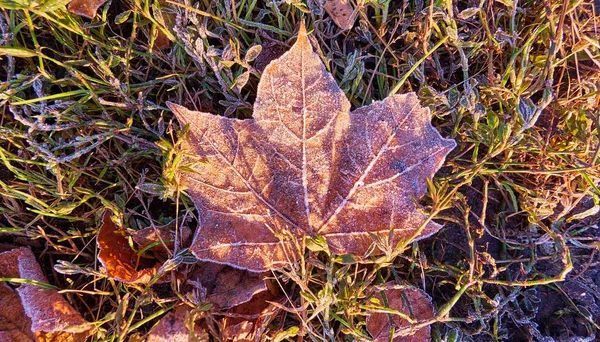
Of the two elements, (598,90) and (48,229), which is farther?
(48,229)

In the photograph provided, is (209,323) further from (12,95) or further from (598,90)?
(598,90)

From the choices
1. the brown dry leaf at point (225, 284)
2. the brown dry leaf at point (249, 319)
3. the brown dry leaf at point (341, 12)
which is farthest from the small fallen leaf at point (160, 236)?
the brown dry leaf at point (341, 12)

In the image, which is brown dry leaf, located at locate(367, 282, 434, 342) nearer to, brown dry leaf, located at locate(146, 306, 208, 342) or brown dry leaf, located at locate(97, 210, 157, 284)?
brown dry leaf, located at locate(146, 306, 208, 342)

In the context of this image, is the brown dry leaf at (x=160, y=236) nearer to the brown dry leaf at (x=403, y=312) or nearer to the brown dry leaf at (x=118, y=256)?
the brown dry leaf at (x=118, y=256)

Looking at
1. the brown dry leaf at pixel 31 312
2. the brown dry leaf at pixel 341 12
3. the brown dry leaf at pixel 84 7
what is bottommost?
the brown dry leaf at pixel 31 312

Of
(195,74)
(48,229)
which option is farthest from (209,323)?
(195,74)

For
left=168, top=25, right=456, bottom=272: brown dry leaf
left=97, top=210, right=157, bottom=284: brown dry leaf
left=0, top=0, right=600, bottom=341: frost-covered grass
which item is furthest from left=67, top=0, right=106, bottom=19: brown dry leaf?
left=97, top=210, right=157, bottom=284: brown dry leaf
